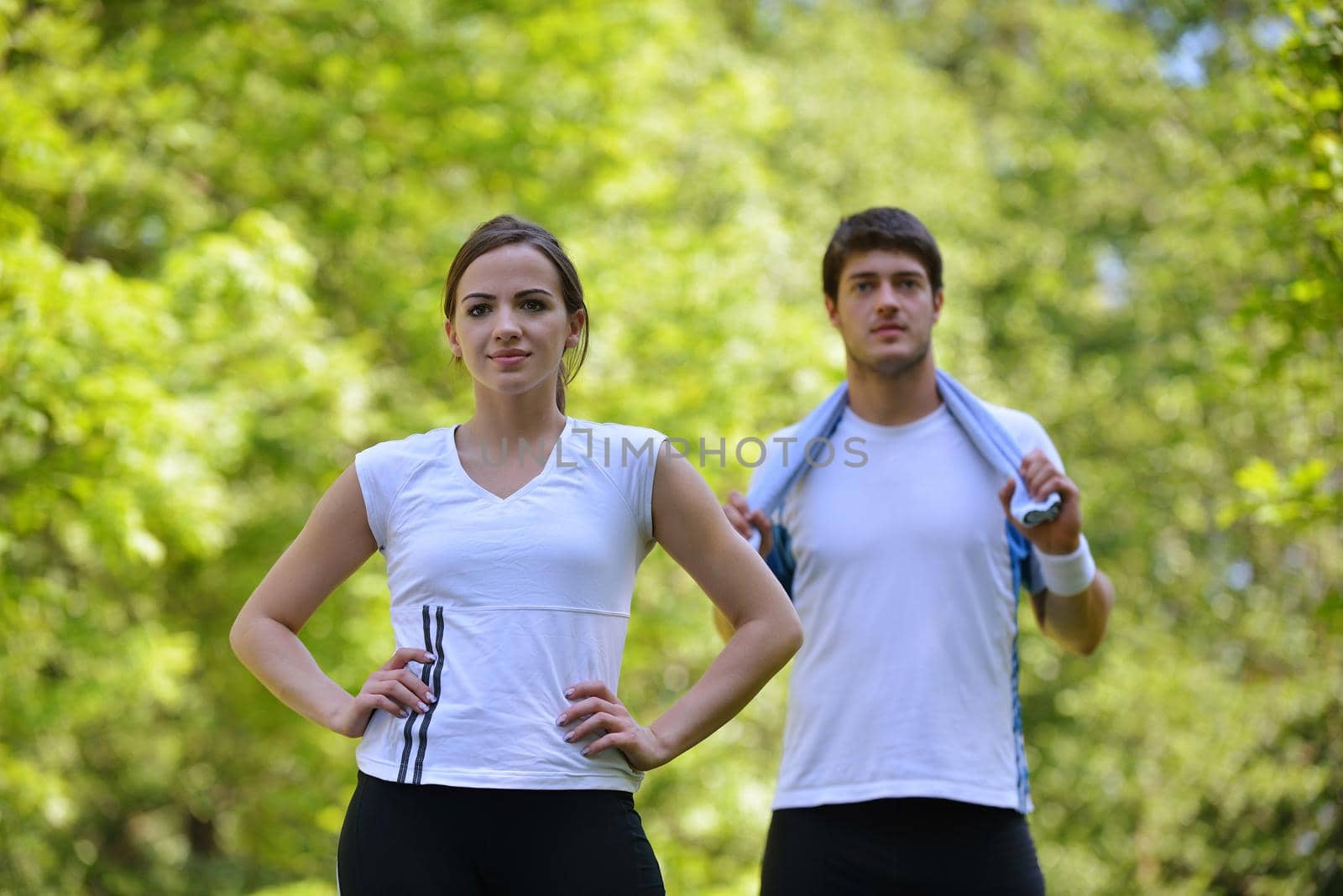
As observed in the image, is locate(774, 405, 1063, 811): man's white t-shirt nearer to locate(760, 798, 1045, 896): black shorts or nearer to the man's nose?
locate(760, 798, 1045, 896): black shorts

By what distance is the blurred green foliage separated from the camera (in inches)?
231

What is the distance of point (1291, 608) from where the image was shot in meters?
11.2

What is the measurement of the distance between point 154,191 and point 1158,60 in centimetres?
970

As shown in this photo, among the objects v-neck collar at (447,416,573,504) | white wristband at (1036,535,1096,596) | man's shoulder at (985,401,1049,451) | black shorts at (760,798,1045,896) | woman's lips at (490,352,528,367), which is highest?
man's shoulder at (985,401,1049,451)

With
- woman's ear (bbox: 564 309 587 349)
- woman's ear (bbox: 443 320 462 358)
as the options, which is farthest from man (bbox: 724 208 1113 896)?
woman's ear (bbox: 443 320 462 358)

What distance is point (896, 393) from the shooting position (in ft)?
9.33

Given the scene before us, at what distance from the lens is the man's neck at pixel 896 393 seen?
9.30ft

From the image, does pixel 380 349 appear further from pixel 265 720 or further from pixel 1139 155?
pixel 1139 155

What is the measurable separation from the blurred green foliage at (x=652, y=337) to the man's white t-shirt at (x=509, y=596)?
2065mm

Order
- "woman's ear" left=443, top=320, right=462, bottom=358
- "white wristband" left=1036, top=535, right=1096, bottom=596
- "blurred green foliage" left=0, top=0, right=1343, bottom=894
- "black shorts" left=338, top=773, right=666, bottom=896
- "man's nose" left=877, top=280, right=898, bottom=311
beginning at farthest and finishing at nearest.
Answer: "blurred green foliage" left=0, top=0, right=1343, bottom=894, "man's nose" left=877, top=280, right=898, bottom=311, "white wristband" left=1036, top=535, right=1096, bottom=596, "woman's ear" left=443, top=320, right=462, bottom=358, "black shorts" left=338, top=773, right=666, bottom=896

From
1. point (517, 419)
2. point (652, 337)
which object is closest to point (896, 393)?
point (517, 419)

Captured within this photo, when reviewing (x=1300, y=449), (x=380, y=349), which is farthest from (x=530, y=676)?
(x=1300, y=449)

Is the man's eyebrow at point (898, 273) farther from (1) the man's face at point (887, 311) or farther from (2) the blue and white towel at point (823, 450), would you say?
(2) the blue and white towel at point (823, 450)

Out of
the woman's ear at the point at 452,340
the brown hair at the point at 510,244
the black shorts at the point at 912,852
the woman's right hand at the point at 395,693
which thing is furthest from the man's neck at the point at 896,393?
the woman's right hand at the point at 395,693
